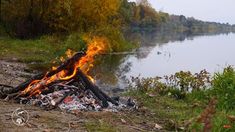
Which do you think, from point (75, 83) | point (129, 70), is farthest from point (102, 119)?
point (129, 70)

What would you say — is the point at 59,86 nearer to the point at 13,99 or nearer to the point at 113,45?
the point at 13,99

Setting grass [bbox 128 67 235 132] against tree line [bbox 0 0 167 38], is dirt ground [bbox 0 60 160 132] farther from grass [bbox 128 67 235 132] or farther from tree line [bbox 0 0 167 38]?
tree line [bbox 0 0 167 38]

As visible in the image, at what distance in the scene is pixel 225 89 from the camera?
11609 mm

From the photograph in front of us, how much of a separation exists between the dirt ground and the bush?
2.23 m

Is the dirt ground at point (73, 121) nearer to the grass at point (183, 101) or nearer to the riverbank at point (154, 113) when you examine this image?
the riverbank at point (154, 113)

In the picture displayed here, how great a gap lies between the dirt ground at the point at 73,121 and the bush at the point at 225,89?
223cm

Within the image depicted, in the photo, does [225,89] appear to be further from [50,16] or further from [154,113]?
[50,16]

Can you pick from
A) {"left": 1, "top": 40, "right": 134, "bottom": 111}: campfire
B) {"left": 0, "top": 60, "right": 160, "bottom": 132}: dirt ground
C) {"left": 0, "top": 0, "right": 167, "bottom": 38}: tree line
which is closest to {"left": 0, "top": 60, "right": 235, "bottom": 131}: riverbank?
{"left": 0, "top": 60, "right": 160, "bottom": 132}: dirt ground

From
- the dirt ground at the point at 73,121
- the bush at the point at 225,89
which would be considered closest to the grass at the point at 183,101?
the bush at the point at 225,89

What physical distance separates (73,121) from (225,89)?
4788 millimetres

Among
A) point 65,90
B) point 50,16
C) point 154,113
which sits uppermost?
point 50,16

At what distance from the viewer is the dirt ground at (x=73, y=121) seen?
25.2 ft

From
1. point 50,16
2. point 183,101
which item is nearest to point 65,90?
point 183,101

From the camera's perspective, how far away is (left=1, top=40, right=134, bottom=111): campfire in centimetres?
983
